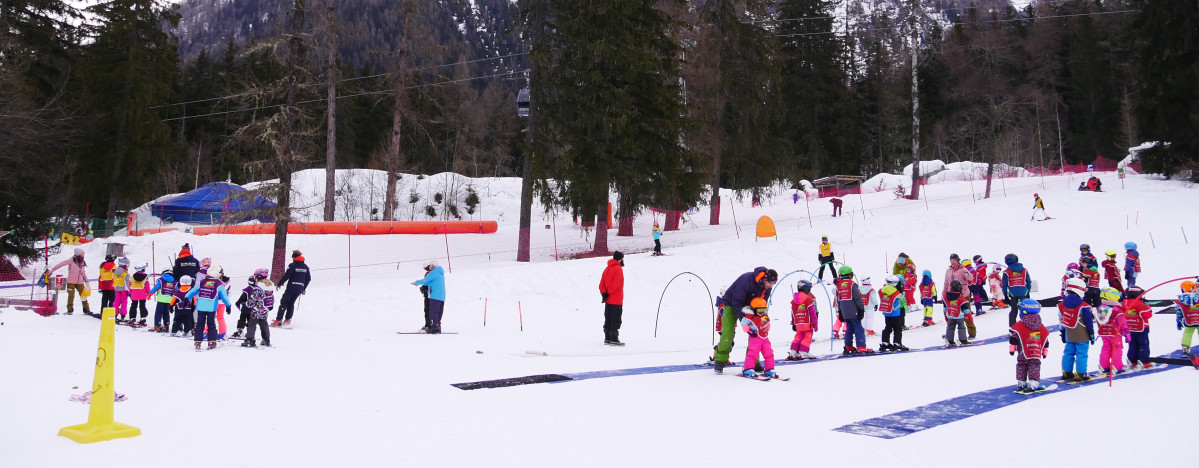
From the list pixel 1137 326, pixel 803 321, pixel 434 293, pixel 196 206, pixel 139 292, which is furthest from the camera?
pixel 196 206

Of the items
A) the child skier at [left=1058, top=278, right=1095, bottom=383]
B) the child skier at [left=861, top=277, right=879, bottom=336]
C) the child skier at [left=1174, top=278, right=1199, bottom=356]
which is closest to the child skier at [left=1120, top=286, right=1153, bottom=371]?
the child skier at [left=1174, top=278, right=1199, bottom=356]

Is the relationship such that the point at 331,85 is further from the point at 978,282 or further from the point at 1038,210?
the point at 1038,210

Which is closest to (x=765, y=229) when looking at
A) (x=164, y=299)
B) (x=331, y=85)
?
(x=331, y=85)

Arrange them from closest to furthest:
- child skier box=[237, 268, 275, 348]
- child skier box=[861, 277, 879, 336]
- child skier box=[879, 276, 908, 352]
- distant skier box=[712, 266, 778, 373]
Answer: distant skier box=[712, 266, 778, 373], child skier box=[237, 268, 275, 348], child skier box=[879, 276, 908, 352], child skier box=[861, 277, 879, 336]

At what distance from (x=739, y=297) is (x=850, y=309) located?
350 centimetres

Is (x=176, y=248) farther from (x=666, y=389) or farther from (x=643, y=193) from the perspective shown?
(x=666, y=389)

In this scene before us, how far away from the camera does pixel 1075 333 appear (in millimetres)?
9773

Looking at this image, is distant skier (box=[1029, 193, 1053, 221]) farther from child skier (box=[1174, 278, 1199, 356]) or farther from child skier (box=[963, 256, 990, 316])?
child skier (box=[1174, 278, 1199, 356])

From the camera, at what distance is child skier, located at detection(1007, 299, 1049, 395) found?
911cm

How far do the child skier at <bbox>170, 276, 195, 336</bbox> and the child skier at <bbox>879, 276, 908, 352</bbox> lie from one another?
499 inches

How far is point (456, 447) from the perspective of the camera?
640 centimetres

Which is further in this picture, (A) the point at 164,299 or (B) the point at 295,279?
(B) the point at 295,279

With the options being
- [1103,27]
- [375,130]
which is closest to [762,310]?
[375,130]

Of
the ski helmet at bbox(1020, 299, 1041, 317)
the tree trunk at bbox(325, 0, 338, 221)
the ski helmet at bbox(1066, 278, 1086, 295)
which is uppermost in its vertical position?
the tree trunk at bbox(325, 0, 338, 221)
